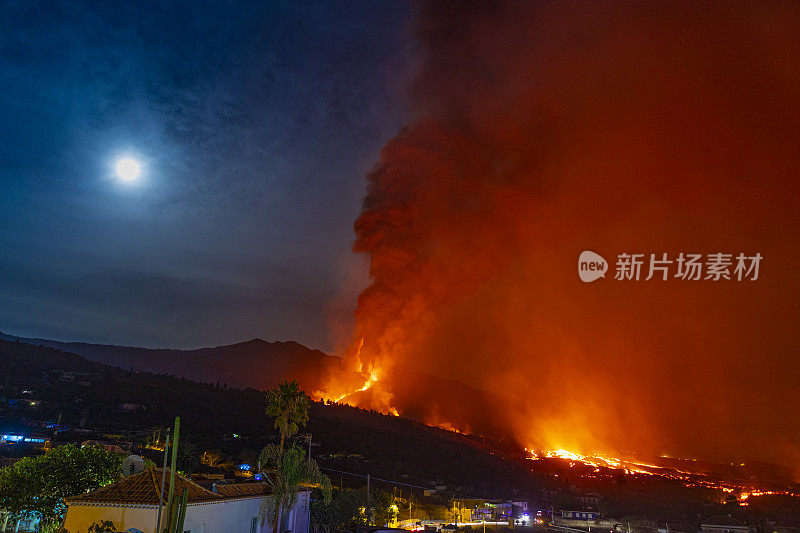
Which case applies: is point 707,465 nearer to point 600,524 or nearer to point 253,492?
point 600,524

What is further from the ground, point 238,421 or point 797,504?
point 238,421

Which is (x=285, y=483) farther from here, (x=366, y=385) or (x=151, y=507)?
(x=366, y=385)

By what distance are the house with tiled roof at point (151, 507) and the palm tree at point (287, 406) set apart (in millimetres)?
11531

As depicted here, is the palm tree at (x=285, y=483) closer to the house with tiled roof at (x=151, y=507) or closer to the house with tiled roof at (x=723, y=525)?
the house with tiled roof at (x=151, y=507)

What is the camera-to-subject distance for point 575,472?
10138 cm

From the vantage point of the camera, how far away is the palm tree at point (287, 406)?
41000mm

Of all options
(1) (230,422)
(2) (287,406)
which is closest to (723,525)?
(2) (287,406)

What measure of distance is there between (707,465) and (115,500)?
172226mm

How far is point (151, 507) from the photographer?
22328 millimetres

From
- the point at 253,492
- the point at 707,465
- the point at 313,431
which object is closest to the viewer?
the point at 253,492

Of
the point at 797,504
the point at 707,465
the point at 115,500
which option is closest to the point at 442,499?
the point at 115,500

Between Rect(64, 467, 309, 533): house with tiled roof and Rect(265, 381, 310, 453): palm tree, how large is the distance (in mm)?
11531

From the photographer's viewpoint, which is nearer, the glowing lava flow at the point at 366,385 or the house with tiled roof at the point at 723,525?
the house with tiled roof at the point at 723,525

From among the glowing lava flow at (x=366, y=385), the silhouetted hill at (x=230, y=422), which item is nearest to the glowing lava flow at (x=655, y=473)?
the silhouetted hill at (x=230, y=422)
